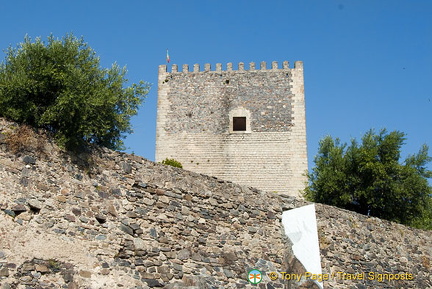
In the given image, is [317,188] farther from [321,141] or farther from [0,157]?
[0,157]

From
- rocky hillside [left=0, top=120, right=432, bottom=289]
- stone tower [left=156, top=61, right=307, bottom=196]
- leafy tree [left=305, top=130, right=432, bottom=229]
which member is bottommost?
rocky hillside [left=0, top=120, right=432, bottom=289]

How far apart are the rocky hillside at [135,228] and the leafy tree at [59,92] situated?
1.13ft

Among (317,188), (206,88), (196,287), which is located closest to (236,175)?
(206,88)

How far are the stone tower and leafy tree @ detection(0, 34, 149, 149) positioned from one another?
14.8 meters

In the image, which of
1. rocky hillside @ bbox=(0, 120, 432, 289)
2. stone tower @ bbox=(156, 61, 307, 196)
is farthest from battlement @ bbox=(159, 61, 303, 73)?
rocky hillside @ bbox=(0, 120, 432, 289)

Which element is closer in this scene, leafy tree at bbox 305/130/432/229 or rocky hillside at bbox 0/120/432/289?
rocky hillside at bbox 0/120/432/289

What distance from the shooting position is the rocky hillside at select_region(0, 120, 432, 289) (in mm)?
7980

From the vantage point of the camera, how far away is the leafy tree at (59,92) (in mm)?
8891

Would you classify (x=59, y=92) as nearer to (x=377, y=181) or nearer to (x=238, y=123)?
(x=377, y=181)

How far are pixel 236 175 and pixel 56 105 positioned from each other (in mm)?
16003
